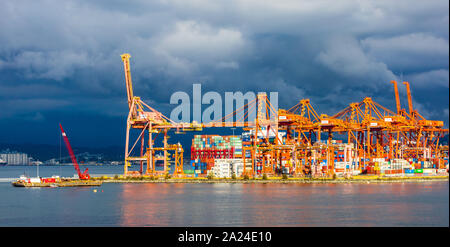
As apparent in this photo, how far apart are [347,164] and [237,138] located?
2333 centimetres

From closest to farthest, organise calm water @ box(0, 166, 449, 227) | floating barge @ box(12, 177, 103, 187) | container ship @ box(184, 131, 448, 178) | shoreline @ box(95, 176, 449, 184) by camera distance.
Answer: calm water @ box(0, 166, 449, 227) → floating barge @ box(12, 177, 103, 187) → shoreline @ box(95, 176, 449, 184) → container ship @ box(184, 131, 448, 178)

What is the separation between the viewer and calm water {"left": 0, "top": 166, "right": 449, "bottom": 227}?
35562 millimetres

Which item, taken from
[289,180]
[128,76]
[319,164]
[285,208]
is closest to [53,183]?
[128,76]

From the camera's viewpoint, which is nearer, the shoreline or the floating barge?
the floating barge

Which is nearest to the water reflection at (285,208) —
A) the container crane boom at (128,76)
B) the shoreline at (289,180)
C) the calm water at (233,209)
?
the calm water at (233,209)

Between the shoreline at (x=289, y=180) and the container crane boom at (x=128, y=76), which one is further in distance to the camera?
the container crane boom at (x=128, y=76)

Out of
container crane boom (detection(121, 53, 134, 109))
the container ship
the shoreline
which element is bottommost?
the shoreline

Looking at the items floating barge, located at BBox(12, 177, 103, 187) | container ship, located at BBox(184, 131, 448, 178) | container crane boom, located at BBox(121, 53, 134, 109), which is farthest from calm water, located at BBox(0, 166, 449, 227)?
container crane boom, located at BBox(121, 53, 134, 109)

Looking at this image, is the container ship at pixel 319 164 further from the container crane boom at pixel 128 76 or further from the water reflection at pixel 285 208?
the water reflection at pixel 285 208

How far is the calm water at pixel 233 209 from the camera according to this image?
117ft

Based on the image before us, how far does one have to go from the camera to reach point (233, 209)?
41.6 metres

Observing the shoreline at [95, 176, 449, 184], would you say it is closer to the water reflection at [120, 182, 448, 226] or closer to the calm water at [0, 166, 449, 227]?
the calm water at [0, 166, 449, 227]
